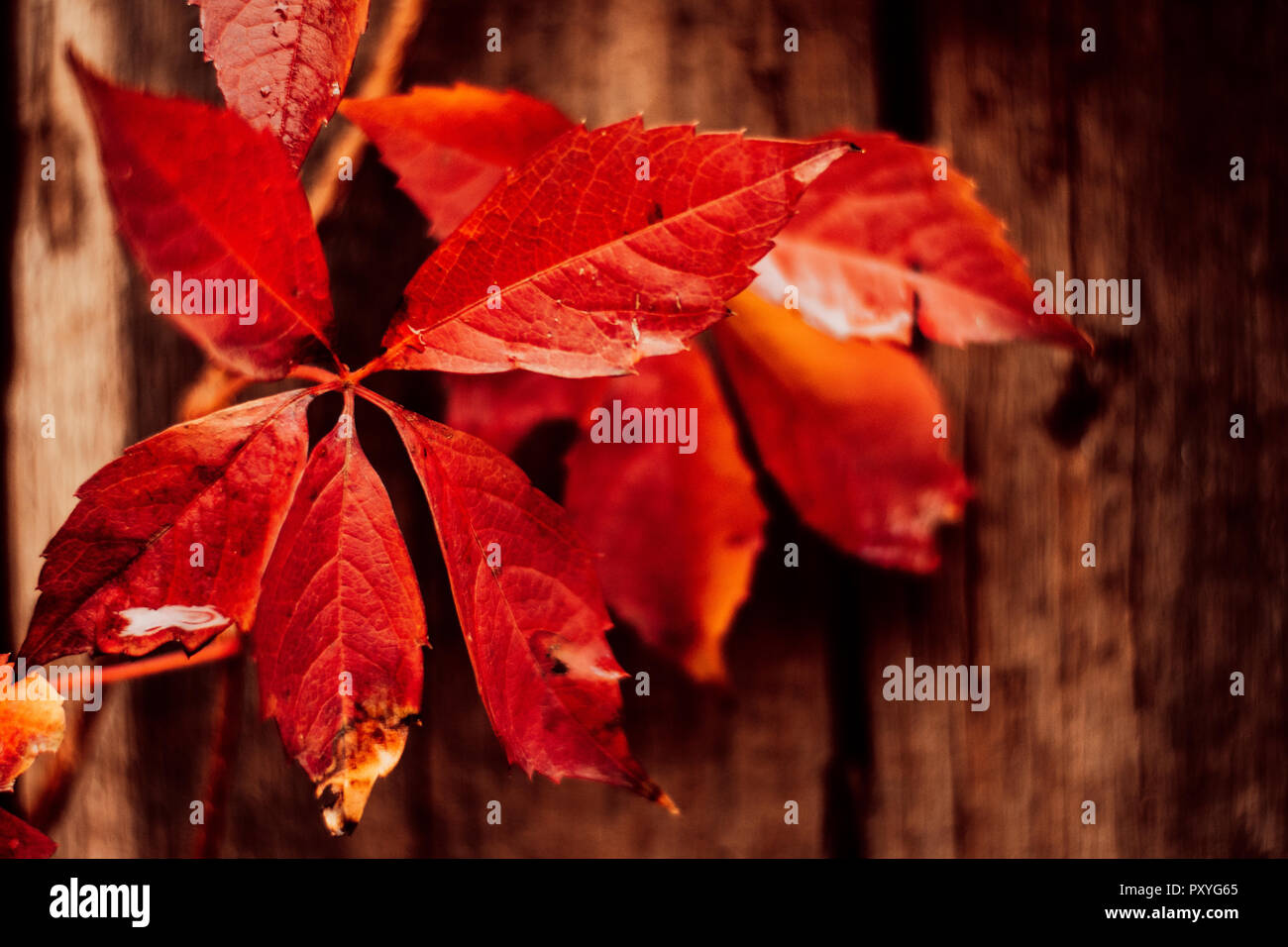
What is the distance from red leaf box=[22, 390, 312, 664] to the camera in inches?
9.6

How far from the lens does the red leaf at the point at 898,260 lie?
1.14 feet

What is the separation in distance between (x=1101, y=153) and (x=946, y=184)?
0.43ft

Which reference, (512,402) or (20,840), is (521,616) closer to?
(512,402)

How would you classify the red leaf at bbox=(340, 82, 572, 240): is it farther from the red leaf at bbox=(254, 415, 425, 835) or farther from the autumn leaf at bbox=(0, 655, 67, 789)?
the autumn leaf at bbox=(0, 655, 67, 789)

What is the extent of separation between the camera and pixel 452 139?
34 centimetres

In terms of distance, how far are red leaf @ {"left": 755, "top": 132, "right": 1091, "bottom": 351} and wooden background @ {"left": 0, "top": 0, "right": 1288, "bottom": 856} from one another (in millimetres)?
65

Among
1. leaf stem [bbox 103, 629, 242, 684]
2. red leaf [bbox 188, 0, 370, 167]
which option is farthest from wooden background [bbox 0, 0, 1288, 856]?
red leaf [bbox 188, 0, 370, 167]

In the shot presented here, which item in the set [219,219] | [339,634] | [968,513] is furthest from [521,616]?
[968,513]

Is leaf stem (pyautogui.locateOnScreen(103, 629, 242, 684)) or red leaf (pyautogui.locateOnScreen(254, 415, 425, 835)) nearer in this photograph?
red leaf (pyautogui.locateOnScreen(254, 415, 425, 835))

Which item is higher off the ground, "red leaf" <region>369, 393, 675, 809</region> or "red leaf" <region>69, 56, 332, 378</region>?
"red leaf" <region>69, 56, 332, 378</region>

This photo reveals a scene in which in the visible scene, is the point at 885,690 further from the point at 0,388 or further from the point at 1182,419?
the point at 0,388

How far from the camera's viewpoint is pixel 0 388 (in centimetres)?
44

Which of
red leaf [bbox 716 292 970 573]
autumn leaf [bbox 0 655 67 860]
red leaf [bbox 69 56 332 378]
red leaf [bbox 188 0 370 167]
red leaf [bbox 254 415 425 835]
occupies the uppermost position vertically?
red leaf [bbox 188 0 370 167]
